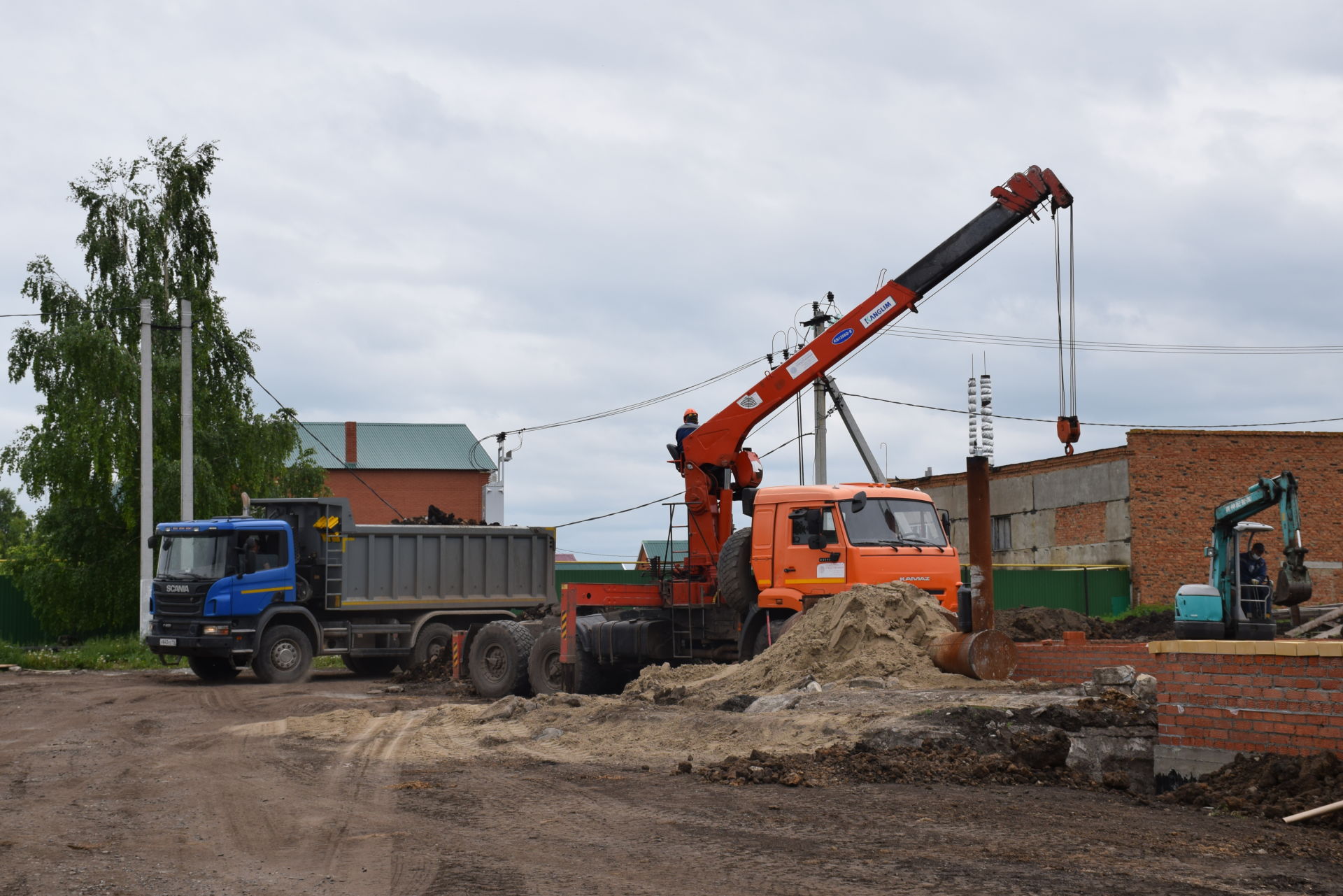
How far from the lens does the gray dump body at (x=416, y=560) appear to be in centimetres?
2366

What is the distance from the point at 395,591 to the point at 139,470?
1056 centimetres

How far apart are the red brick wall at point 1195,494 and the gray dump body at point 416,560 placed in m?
17.3

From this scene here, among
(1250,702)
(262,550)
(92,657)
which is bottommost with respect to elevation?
(92,657)

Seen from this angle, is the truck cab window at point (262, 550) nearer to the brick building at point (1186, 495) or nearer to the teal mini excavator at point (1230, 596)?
the teal mini excavator at point (1230, 596)

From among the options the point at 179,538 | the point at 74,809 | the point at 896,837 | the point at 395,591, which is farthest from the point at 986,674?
the point at 179,538

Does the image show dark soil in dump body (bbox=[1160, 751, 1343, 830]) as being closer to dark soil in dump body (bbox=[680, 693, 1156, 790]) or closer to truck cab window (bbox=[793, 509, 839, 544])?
dark soil in dump body (bbox=[680, 693, 1156, 790])

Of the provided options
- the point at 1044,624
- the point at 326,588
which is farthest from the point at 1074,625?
the point at 326,588

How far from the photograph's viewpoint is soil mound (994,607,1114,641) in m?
21.2

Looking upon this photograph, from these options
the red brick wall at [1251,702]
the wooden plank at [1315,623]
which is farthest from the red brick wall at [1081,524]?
the red brick wall at [1251,702]

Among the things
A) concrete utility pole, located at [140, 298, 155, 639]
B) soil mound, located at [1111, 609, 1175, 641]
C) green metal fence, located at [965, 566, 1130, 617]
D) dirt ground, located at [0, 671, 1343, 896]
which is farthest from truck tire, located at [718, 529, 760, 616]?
green metal fence, located at [965, 566, 1130, 617]

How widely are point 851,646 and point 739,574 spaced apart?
2680 millimetres

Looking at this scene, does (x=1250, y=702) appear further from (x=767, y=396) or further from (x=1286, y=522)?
(x=767, y=396)

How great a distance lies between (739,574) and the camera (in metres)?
16.7

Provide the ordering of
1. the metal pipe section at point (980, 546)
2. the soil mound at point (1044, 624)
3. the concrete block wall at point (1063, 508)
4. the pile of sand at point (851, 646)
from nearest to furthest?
the metal pipe section at point (980, 546) → the pile of sand at point (851, 646) → the soil mound at point (1044, 624) → the concrete block wall at point (1063, 508)
